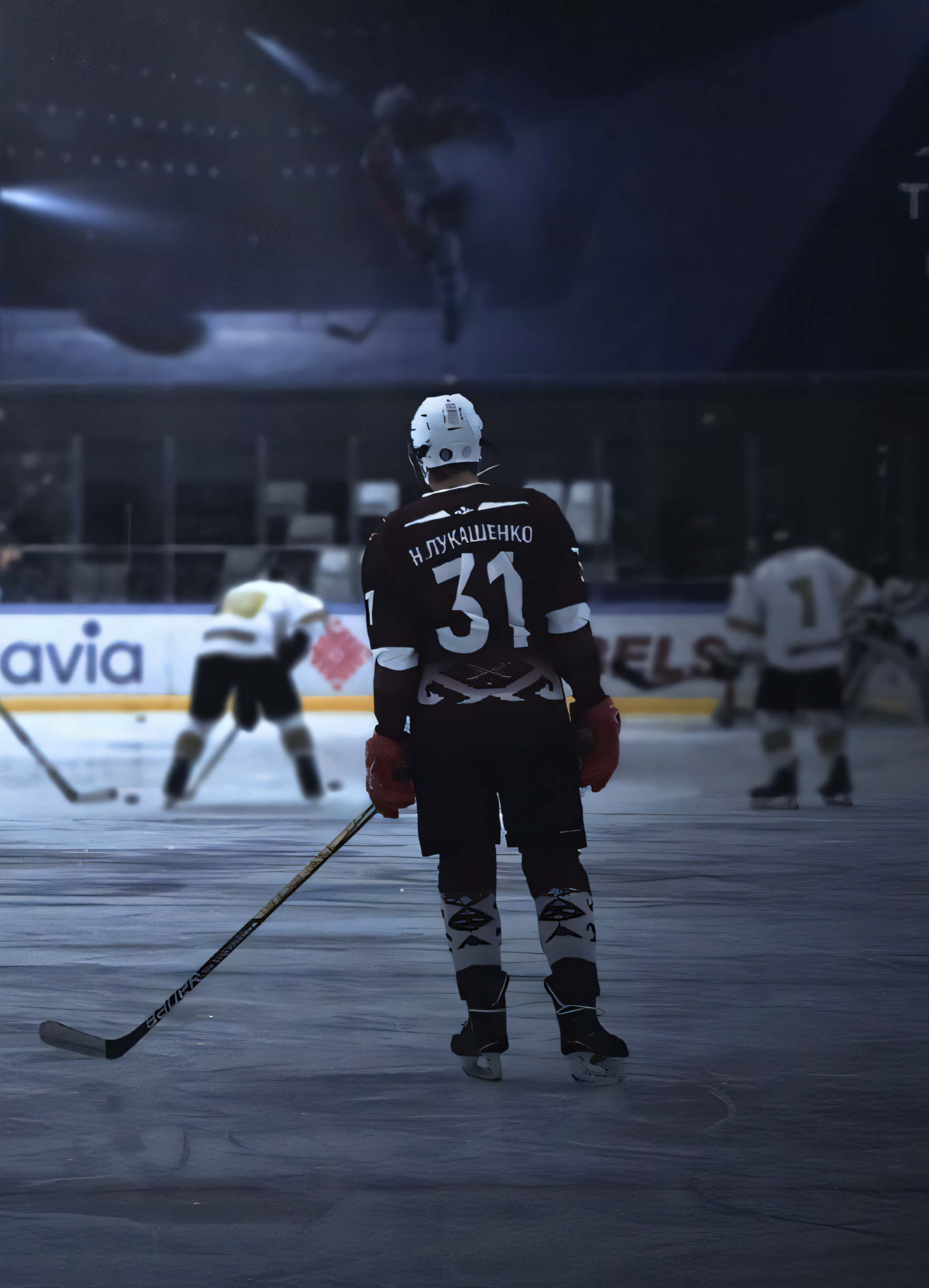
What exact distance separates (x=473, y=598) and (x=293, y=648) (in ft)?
20.8

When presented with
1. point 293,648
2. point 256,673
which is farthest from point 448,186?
point 293,648

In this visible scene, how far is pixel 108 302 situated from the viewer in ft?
75.5

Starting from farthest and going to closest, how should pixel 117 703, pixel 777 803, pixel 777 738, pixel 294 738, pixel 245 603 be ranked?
pixel 117 703 < pixel 245 603 < pixel 294 738 < pixel 777 738 < pixel 777 803

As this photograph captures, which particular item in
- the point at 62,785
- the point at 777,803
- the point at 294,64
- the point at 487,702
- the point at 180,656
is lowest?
the point at 777,803

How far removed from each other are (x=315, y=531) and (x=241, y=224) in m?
5.20

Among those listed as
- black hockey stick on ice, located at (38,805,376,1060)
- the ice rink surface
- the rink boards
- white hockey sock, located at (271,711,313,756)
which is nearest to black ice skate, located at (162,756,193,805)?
white hockey sock, located at (271,711,313,756)

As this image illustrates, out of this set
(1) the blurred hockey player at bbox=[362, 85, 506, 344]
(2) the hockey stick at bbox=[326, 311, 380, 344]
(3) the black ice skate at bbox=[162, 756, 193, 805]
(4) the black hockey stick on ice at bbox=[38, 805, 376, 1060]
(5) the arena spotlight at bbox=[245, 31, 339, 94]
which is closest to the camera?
(4) the black hockey stick on ice at bbox=[38, 805, 376, 1060]

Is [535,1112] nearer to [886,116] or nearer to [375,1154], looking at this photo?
[375,1154]

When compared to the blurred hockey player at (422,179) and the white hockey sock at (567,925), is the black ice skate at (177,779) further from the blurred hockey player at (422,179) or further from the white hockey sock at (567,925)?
the blurred hockey player at (422,179)

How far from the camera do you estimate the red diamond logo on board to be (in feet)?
62.2

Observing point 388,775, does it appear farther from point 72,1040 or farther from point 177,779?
point 177,779

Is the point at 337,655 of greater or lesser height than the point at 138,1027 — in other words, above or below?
above

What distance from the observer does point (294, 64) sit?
75.5 ft

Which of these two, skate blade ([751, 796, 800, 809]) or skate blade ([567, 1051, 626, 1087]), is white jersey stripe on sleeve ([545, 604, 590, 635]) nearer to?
skate blade ([567, 1051, 626, 1087])
